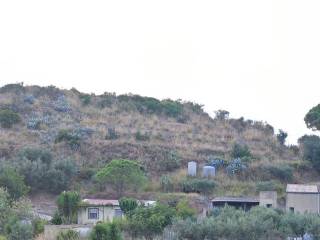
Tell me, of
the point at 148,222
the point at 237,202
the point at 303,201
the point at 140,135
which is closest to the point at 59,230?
the point at 148,222

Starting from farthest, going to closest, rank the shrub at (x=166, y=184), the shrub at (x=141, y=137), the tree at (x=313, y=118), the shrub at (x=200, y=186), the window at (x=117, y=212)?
the tree at (x=313, y=118) → the shrub at (x=141, y=137) → the shrub at (x=166, y=184) → the shrub at (x=200, y=186) → the window at (x=117, y=212)

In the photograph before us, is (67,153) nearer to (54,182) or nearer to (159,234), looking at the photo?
(54,182)

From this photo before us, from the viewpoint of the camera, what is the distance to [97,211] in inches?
1773

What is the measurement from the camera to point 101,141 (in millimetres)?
61406

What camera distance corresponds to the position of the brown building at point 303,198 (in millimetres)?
46750

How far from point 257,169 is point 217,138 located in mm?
11350

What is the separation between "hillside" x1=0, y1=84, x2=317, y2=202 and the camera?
57.2 m

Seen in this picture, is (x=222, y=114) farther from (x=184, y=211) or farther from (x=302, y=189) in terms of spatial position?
(x=184, y=211)

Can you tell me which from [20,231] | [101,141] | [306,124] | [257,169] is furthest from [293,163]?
[20,231]

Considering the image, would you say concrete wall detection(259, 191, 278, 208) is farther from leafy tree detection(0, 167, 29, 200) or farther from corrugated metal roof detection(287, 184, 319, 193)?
leafy tree detection(0, 167, 29, 200)

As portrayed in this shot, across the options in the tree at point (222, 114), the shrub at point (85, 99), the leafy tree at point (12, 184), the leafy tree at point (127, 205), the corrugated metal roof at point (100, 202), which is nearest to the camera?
the leafy tree at point (127, 205)

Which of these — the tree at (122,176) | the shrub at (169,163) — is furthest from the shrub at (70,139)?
the tree at (122,176)

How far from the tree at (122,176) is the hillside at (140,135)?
2.59 metres

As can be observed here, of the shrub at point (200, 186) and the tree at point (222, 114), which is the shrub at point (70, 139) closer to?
the shrub at point (200, 186)
